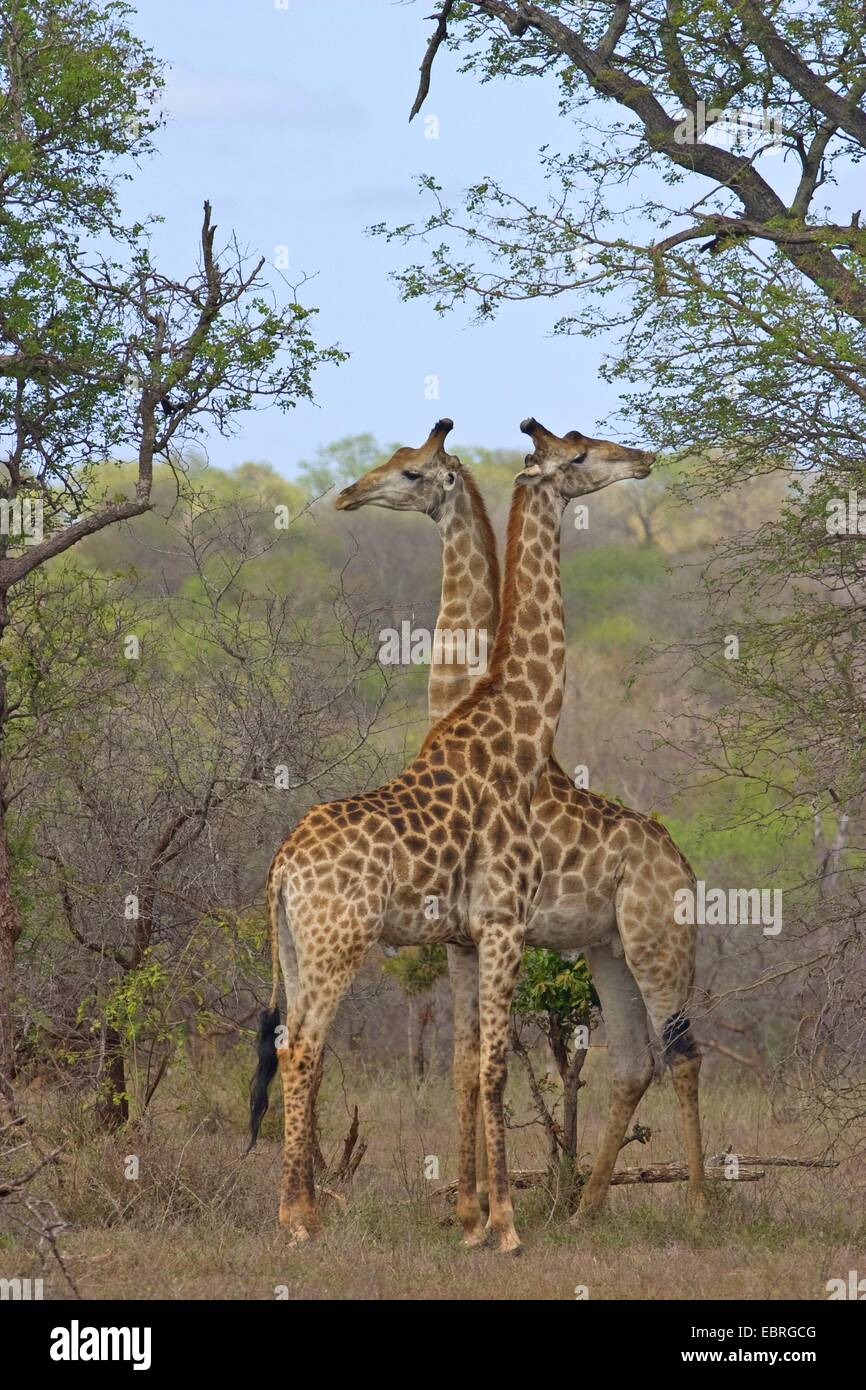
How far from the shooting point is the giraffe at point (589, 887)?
29.4 ft

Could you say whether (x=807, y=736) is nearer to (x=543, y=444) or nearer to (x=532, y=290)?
(x=543, y=444)

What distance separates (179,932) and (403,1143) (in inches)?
92.0

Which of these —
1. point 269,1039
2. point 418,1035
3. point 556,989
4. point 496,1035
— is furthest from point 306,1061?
point 418,1035

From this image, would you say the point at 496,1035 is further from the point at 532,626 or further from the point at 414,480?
the point at 414,480

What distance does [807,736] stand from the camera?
31.1ft

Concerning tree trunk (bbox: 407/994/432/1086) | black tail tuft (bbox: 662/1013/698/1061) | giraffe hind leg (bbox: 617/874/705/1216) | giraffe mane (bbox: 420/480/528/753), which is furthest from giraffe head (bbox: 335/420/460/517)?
tree trunk (bbox: 407/994/432/1086)

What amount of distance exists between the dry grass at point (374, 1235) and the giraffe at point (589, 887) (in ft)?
1.44

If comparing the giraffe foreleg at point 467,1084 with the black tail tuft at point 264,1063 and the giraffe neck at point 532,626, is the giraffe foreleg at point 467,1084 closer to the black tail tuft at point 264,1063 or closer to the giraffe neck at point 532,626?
the black tail tuft at point 264,1063

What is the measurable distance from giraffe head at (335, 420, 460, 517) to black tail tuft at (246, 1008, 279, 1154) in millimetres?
2631

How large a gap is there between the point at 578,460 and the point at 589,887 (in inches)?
88.2

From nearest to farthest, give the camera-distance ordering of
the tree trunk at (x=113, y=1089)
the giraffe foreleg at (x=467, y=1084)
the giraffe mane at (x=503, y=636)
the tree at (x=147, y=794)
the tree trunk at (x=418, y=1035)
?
1. the giraffe foreleg at (x=467, y=1084)
2. the giraffe mane at (x=503, y=636)
3. the tree trunk at (x=113, y=1089)
4. the tree at (x=147, y=794)
5. the tree trunk at (x=418, y=1035)

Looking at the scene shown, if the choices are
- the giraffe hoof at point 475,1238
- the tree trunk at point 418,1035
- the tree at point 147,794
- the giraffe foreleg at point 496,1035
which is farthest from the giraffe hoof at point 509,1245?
the tree trunk at point 418,1035

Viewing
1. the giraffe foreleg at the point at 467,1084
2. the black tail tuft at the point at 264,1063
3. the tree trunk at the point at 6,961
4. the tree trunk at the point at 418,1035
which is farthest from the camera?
the tree trunk at the point at 418,1035

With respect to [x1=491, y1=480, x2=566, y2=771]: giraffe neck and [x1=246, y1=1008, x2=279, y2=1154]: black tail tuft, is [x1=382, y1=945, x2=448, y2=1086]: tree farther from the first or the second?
[x1=246, y1=1008, x2=279, y2=1154]: black tail tuft
